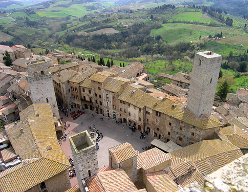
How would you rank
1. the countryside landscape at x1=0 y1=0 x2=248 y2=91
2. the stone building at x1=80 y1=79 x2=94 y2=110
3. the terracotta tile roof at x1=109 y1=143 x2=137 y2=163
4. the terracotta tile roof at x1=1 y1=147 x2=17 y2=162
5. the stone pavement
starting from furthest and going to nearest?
the countryside landscape at x1=0 y1=0 x2=248 y2=91, the stone building at x1=80 y1=79 x2=94 y2=110, the stone pavement, the terracotta tile roof at x1=1 y1=147 x2=17 y2=162, the terracotta tile roof at x1=109 y1=143 x2=137 y2=163

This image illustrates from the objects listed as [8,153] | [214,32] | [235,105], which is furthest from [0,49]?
[214,32]

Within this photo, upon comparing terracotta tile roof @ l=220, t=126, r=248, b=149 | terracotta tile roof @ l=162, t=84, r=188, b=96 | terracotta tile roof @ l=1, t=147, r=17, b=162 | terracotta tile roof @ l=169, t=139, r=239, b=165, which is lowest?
terracotta tile roof @ l=162, t=84, r=188, b=96

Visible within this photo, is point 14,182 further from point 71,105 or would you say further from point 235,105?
point 235,105

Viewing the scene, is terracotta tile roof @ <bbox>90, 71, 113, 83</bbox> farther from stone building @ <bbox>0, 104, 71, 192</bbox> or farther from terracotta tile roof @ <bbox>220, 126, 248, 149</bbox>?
terracotta tile roof @ <bbox>220, 126, 248, 149</bbox>

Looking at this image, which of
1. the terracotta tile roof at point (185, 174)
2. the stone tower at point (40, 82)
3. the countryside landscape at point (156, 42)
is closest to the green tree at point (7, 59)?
the countryside landscape at point (156, 42)

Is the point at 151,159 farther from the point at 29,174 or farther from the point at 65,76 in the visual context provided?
the point at 65,76

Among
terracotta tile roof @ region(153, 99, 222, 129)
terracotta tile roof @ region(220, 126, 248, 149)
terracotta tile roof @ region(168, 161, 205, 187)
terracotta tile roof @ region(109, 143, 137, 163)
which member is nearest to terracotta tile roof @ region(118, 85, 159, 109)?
terracotta tile roof @ region(153, 99, 222, 129)

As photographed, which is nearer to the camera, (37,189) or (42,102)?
(37,189)
